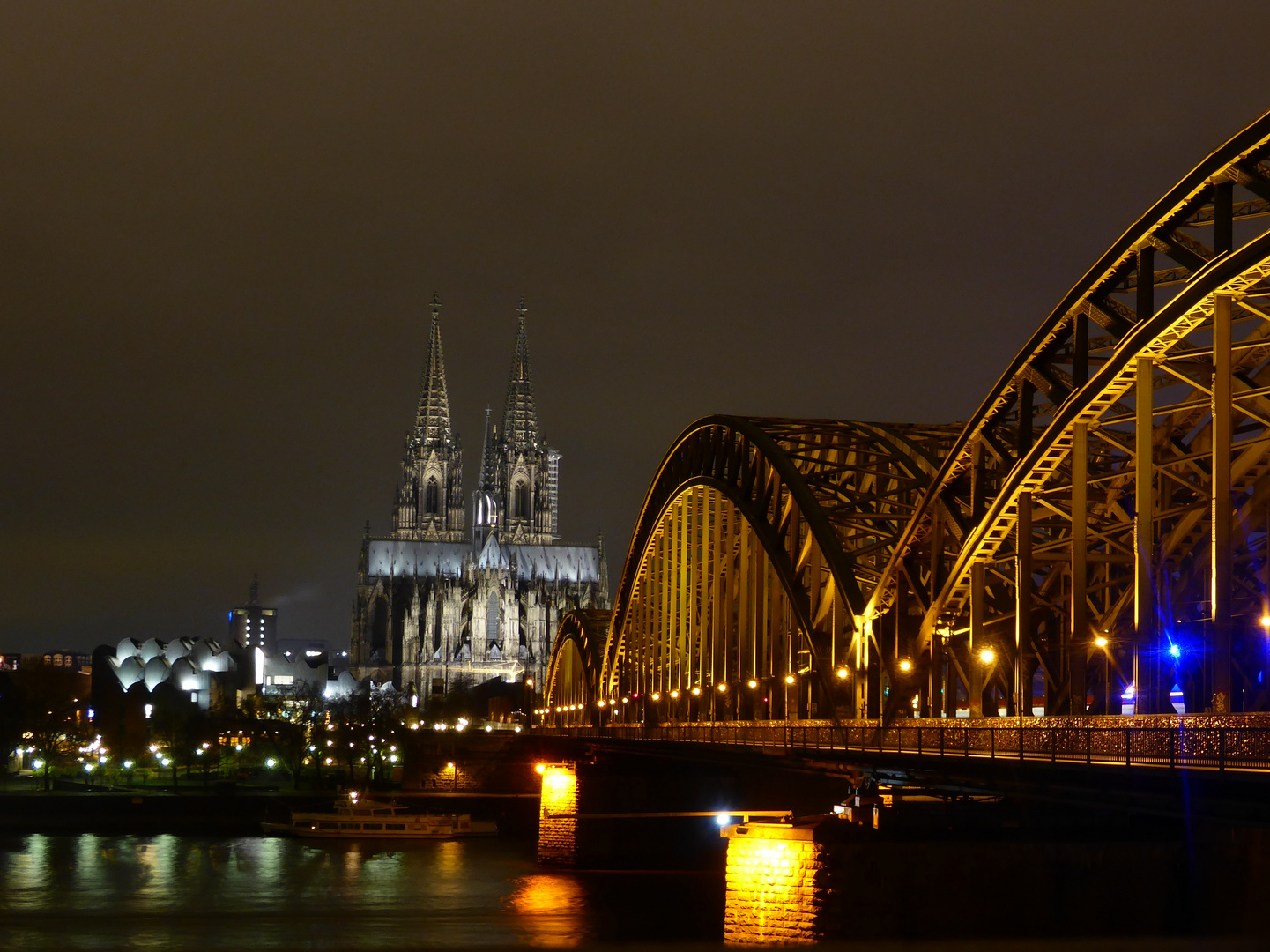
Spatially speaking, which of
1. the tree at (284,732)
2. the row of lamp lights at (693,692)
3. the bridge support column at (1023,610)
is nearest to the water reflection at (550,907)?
the row of lamp lights at (693,692)

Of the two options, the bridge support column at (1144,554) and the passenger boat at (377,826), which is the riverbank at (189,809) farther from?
the bridge support column at (1144,554)

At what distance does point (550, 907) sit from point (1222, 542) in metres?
41.6

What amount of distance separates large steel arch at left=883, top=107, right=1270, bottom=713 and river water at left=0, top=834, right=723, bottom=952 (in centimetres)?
1276

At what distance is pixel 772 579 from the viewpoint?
219 feet

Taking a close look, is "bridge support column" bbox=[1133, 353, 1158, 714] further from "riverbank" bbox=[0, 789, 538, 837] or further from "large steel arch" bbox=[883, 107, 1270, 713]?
"riverbank" bbox=[0, 789, 538, 837]

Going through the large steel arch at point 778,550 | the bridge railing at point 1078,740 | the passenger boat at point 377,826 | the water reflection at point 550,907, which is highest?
the large steel arch at point 778,550

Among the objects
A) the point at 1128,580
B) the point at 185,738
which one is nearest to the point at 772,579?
the point at 1128,580

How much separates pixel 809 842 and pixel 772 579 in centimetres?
3185

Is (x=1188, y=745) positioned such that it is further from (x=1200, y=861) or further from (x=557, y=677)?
(x=557, y=677)

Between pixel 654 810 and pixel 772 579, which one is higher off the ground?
pixel 772 579

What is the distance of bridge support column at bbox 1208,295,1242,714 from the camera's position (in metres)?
26.8

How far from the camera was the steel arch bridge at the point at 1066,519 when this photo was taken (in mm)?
29766

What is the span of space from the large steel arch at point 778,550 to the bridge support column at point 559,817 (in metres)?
5.89

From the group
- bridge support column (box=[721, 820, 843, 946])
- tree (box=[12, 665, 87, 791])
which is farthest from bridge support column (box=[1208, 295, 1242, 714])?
tree (box=[12, 665, 87, 791])
